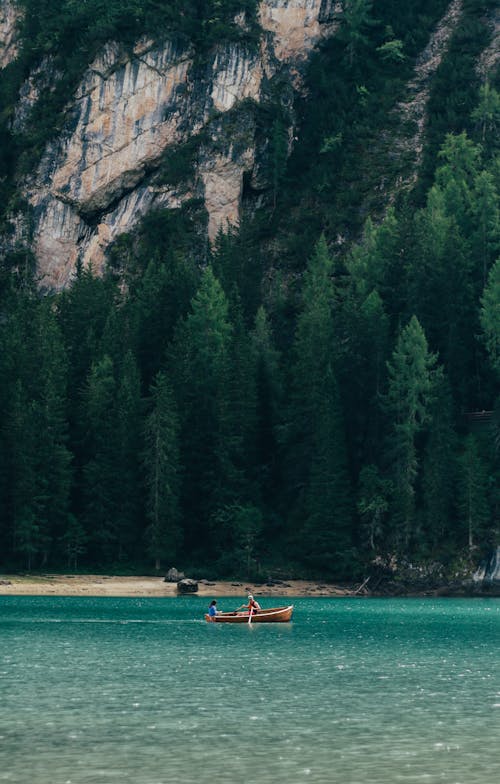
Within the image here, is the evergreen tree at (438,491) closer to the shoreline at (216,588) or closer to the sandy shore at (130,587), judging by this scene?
the shoreline at (216,588)

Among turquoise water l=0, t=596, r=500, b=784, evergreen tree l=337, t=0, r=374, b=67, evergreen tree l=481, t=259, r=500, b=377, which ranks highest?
evergreen tree l=337, t=0, r=374, b=67

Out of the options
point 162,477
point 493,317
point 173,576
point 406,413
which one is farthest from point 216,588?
point 493,317

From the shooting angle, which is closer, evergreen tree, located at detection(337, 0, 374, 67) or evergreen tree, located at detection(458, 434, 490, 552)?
evergreen tree, located at detection(458, 434, 490, 552)

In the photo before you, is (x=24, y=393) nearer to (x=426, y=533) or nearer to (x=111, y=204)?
(x=426, y=533)

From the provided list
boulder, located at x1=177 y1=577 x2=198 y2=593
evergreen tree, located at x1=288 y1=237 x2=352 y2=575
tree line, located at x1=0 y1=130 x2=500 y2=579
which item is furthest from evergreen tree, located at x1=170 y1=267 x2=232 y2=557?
boulder, located at x1=177 y1=577 x2=198 y2=593

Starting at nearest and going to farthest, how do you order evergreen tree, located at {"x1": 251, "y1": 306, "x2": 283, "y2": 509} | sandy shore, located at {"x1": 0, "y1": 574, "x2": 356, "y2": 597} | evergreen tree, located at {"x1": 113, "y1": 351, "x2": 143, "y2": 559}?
sandy shore, located at {"x1": 0, "y1": 574, "x2": 356, "y2": 597} < evergreen tree, located at {"x1": 113, "y1": 351, "x2": 143, "y2": 559} < evergreen tree, located at {"x1": 251, "y1": 306, "x2": 283, "y2": 509}

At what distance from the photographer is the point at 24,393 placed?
10794 centimetres

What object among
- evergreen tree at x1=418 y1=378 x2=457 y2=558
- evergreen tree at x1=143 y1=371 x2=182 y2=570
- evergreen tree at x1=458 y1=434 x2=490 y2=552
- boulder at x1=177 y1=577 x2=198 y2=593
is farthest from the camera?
evergreen tree at x1=143 y1=371 x2=182 y2=570

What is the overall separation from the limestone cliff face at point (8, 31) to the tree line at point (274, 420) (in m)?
69.9

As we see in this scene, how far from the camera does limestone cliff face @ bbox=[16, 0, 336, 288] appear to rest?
15625 centimetres

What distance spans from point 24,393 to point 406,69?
88.0 meters

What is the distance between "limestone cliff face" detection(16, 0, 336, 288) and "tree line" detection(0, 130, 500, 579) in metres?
29.1

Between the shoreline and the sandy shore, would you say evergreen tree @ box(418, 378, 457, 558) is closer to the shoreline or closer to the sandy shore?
the shoreline

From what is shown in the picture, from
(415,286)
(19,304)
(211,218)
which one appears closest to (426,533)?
(415,286)
